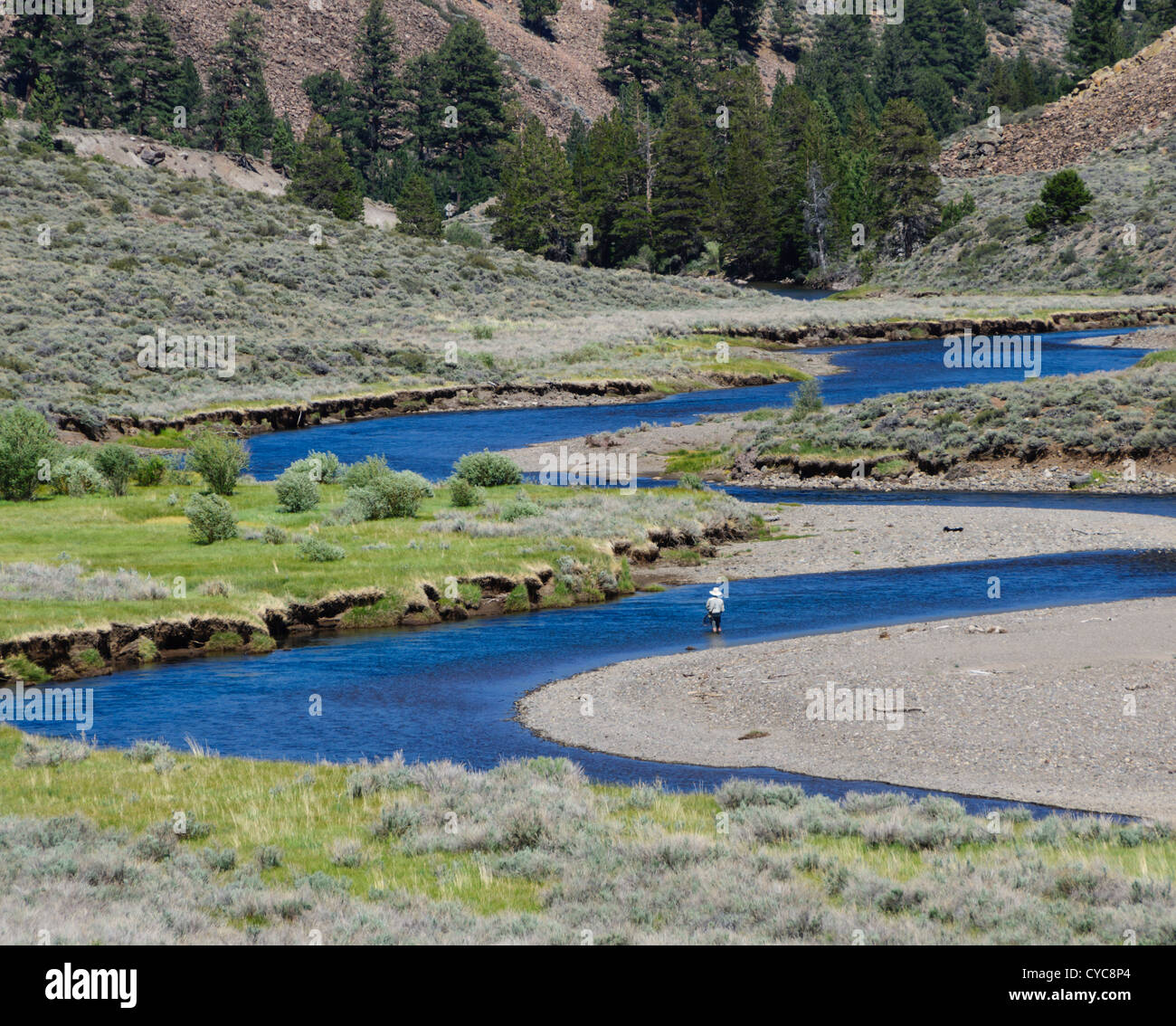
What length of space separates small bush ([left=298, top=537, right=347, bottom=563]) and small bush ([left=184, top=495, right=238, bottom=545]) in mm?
3137

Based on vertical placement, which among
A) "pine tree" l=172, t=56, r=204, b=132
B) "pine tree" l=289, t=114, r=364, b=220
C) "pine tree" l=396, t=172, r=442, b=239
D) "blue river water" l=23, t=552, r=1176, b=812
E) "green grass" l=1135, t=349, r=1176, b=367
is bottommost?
→ "blue river water" l=23, t=552, r=1176, b=812

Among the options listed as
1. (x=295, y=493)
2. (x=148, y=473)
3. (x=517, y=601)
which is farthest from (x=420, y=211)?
(x=517, y=601)

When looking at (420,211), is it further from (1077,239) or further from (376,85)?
(1077,239)

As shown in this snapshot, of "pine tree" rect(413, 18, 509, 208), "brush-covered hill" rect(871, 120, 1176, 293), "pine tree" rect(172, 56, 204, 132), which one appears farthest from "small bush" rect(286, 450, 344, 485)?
"pine tree" rect(413, 18, 509, 208)

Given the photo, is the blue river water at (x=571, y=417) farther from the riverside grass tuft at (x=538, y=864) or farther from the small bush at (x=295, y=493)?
the riverside grass tuft at (x=538, y=864)

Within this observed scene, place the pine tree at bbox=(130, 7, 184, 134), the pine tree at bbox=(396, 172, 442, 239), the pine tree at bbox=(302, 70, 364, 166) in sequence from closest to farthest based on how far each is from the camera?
the pine tree at bbox=(396, 172, 442, 239) < the pine tree at bbox=(130, 7, 184, 134) < the pine tree at bbox=(302, 70, 364, 166)

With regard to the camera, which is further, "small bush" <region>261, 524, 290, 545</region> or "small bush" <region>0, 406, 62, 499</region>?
"small bush" <region>0, 406, 62, 499</region>

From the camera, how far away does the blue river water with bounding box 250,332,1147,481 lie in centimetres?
6253

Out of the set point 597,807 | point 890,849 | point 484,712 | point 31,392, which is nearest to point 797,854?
point 890,849

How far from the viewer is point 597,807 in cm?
1683

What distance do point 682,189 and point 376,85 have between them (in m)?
68.3

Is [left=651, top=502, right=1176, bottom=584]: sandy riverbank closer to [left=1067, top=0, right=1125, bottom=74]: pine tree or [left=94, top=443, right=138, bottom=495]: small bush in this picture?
[left=94, top=443, right=138, bottom=495]: small bush
